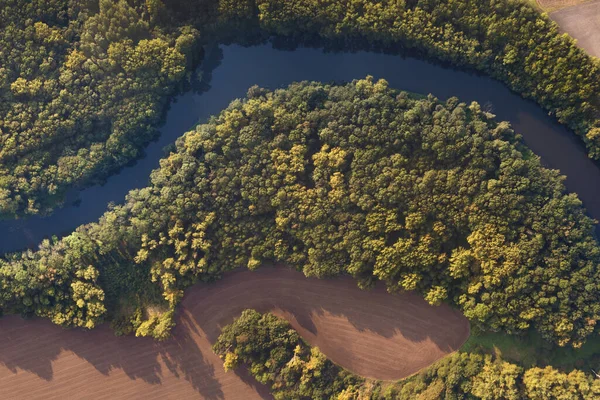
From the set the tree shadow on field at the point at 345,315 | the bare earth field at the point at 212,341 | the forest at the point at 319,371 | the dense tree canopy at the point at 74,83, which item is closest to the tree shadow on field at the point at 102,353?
the bare earth field at the point at 212,341

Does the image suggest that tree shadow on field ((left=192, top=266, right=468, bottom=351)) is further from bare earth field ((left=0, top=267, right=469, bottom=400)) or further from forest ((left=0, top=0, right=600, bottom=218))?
forest ((left=0, top=0, right=600, bottom=218))

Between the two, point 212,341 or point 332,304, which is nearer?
point 332,304

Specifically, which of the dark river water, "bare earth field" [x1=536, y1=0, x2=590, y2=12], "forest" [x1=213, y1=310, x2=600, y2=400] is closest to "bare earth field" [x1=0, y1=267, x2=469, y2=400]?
"forest" [x1=213, y1=310, x2=600, y2=400]

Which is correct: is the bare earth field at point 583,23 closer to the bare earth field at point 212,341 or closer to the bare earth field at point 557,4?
the bare earth field at point 557,4

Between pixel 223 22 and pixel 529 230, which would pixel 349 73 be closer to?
pixel 223 22

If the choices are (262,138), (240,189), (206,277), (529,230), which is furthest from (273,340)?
(529,230)

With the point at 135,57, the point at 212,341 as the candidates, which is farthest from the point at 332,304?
the point at 135,57

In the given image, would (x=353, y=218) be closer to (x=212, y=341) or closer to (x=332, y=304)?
(x=332, y=304)
